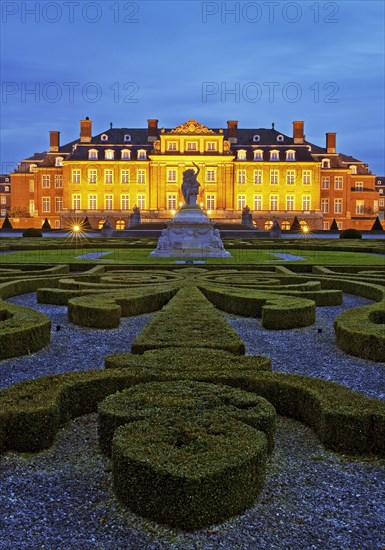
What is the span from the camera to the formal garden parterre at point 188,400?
9.41 ft

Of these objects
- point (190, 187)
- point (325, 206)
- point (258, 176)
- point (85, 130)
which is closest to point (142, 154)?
point (85, 130)

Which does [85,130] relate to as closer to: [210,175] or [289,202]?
[210,175]

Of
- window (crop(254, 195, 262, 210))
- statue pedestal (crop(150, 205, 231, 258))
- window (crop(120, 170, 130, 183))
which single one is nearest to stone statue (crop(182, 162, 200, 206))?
statue pedestal (crop(150, 205, 231, 258))

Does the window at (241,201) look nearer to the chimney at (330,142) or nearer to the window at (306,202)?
the window at (306,202)

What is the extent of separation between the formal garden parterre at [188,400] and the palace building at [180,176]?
154 feet

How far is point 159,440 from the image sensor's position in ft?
10.3

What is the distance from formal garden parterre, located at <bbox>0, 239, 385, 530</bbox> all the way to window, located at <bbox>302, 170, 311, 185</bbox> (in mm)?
50329

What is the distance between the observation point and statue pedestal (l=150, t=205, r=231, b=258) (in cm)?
1855

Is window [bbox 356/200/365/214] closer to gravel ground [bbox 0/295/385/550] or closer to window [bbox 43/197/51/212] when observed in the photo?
window [bbox 43/197/51/212]

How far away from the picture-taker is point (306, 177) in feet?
185

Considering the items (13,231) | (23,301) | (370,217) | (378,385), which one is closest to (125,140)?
(13,231)

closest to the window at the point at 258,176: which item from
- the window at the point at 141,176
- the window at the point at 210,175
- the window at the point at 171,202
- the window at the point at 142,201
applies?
the window at the point at 210,175

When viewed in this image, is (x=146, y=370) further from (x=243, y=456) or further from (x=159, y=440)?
(x=243, y=456)

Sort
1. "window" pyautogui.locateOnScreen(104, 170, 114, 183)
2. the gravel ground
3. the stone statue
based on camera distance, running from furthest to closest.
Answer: "window" pyautogui.locateOnScreen(104, 170, 114, 183) < the stone statue < the gravel ground
